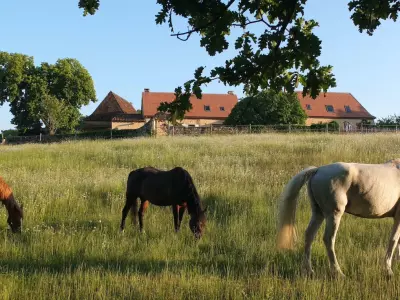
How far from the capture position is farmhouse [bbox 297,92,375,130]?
212ft

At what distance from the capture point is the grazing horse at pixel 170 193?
21.6 feet

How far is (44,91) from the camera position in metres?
54.1

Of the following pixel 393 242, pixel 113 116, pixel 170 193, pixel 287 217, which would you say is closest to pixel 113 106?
pixel 113 116

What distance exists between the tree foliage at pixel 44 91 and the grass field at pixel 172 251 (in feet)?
145

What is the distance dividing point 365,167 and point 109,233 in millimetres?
4267

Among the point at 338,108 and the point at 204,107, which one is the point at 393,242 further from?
the point at 338,108

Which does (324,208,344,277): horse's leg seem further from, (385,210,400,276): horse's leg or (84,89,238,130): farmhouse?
(84,89,238,130): farmhouse

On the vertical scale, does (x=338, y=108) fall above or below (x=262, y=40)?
above

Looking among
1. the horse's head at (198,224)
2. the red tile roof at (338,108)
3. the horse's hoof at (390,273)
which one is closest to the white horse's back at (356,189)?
the horse's hoof at (390,273)

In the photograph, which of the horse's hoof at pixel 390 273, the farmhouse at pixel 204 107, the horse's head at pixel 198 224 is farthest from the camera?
the farmhouse at pixel 204 107

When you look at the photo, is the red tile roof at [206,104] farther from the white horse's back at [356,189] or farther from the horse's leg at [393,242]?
the horse's leg at [393,242]

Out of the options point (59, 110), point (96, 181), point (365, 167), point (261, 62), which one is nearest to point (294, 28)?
point (261, 62)

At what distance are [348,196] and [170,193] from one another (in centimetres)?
299

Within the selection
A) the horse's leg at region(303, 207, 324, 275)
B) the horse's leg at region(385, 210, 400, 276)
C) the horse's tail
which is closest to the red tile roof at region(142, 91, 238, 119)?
the horse's tail
